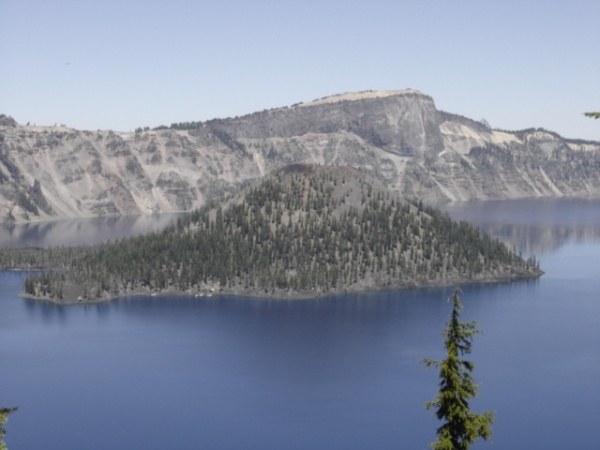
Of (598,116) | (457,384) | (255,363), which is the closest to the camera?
(598,116)

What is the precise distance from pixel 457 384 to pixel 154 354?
5472 inches

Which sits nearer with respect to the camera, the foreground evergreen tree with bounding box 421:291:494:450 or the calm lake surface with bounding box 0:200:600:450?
the foreground evergreen tree with bounding box 421:291:494:450

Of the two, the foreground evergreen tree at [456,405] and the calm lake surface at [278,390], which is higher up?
the foreground evergreen tree at [456,405]

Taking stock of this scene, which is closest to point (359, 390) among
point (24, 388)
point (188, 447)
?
point (188, 447)

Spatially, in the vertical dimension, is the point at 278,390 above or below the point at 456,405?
below

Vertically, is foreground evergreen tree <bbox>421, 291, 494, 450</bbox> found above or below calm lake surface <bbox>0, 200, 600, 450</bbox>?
above

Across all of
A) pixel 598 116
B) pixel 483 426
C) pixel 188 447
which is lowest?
pixel 188 447

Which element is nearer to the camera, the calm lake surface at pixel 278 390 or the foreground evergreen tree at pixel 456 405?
the foreground evergreen tree at pixel 456 405

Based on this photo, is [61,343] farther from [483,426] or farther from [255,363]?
[483,426]

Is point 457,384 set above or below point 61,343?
above

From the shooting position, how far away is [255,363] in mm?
172875

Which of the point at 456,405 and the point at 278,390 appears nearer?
the point at 456,405

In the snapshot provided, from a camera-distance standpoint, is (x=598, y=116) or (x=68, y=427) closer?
(x=598, y=116)

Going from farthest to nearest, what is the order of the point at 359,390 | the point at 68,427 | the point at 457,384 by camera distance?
the point at 359,390, the point at 68,427, the point at 457,384
